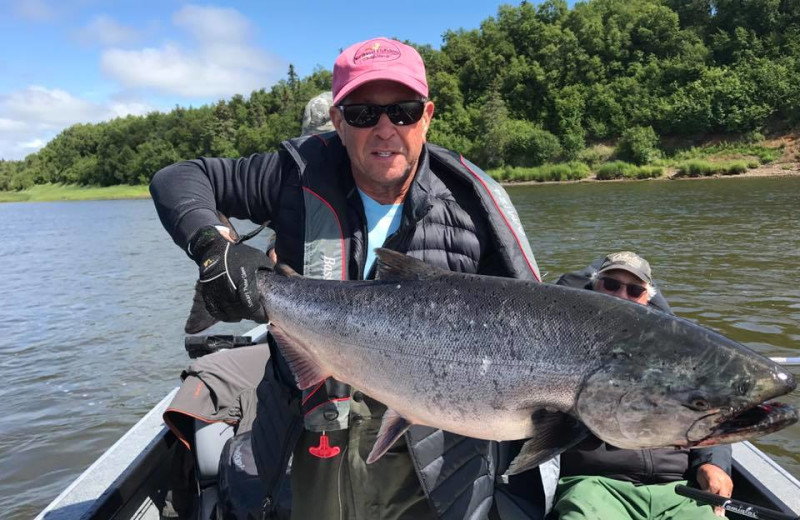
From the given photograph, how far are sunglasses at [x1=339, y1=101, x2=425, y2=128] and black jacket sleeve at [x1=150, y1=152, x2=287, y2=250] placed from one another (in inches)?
18.6

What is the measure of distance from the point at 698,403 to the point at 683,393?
0.17 feet

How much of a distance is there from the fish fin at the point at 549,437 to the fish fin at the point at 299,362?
2.85 ft

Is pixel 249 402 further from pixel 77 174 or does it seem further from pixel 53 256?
pixel 77 174

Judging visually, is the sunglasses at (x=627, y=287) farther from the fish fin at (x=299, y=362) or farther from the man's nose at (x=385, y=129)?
the fish fin at (x=299, y=362)

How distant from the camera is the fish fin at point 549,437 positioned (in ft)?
6.15

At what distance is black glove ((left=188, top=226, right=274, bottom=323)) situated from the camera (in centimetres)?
231

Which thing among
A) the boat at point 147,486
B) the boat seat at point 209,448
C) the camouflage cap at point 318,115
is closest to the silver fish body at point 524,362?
the boat at point 147,486

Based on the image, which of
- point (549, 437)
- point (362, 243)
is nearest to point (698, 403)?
point (549, 437)

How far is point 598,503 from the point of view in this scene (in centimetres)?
328

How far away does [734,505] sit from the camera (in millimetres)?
3045

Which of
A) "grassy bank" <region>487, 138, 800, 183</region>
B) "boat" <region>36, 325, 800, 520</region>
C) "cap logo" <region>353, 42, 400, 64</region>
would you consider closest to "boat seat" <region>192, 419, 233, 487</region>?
"boat" <region>36, 325, 800, 520</region>

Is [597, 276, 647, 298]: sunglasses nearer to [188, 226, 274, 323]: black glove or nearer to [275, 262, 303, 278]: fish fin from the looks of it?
[275, 262, 303, 278]: fish fin

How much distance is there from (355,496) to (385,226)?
1255mm

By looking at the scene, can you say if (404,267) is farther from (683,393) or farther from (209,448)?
(209,448)
